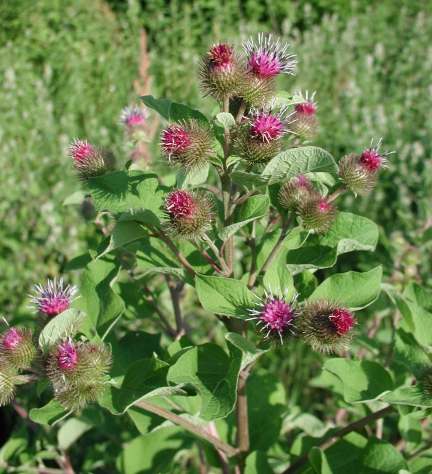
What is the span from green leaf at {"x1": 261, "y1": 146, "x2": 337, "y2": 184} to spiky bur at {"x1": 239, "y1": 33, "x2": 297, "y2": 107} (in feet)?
0.53

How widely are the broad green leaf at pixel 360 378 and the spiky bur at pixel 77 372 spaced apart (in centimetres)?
47

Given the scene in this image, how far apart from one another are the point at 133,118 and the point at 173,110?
0.66 meters

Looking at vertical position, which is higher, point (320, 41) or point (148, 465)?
point (320, 41)

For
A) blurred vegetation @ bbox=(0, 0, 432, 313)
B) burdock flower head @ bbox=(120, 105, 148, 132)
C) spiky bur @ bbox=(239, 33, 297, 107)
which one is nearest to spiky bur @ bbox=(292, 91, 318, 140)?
spiky bur @ bbox=(239, 33, 297, 107)

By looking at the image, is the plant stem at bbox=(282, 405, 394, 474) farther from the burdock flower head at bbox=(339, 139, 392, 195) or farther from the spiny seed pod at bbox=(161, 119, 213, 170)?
the spiny seed pod at bbox=(161, 119, 213, 170)

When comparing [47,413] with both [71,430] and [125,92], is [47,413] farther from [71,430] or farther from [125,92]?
[125,92]

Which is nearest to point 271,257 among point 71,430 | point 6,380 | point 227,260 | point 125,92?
point 227,260

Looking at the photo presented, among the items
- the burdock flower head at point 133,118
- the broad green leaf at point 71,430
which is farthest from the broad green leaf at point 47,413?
the burdock flower head at point 133,118

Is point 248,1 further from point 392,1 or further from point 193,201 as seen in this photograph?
point 193,201

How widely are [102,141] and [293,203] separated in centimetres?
321

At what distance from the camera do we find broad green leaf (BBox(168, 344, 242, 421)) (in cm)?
114

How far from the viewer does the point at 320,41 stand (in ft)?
18.8

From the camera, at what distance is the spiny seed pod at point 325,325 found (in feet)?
3.67

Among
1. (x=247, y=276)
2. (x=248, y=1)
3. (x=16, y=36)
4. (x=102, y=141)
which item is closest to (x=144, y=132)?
(x=247, y=276)
